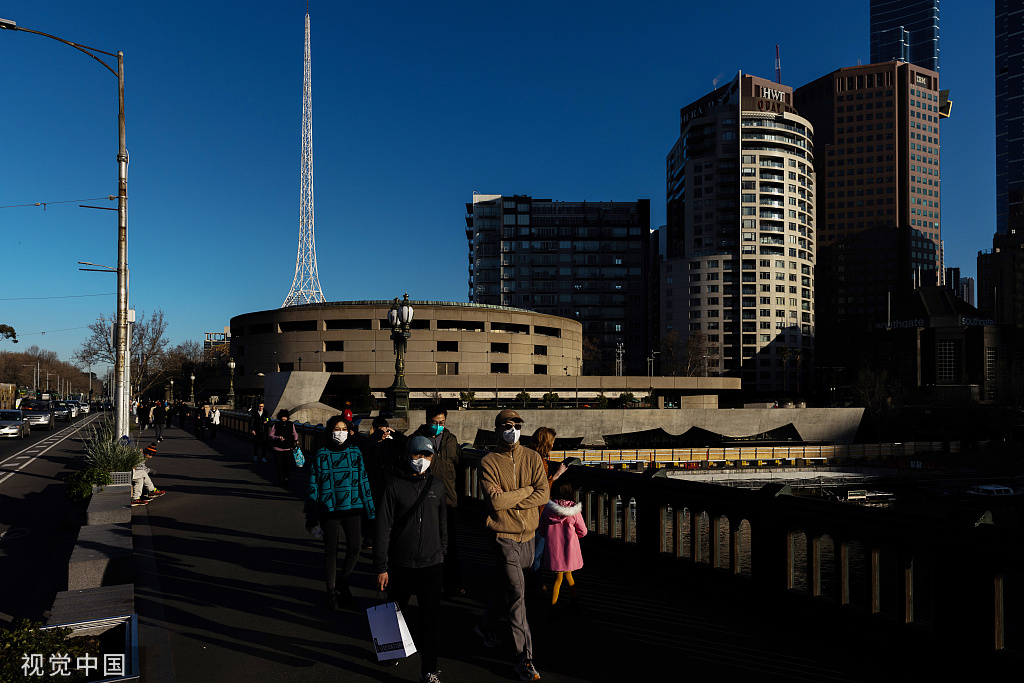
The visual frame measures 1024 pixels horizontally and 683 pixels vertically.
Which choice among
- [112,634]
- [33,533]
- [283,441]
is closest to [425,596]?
[112,634]

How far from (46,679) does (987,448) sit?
269 feet

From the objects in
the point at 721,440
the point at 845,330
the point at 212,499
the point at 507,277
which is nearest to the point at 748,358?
the point at 845,330

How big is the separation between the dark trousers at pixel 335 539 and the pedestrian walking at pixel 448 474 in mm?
913

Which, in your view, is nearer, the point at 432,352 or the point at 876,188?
the point at 432,352

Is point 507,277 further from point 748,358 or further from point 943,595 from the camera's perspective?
point 943,595

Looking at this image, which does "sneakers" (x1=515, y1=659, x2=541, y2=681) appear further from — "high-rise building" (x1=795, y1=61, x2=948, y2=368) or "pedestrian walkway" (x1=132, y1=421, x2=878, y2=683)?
"high-rise building" (x1=795, y1=61, x2=948, y2=368)

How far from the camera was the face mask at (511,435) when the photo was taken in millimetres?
5480

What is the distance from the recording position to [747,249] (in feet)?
432

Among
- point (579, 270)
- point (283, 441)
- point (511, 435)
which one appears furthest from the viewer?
point (579, 270)

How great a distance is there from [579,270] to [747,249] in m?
37.9

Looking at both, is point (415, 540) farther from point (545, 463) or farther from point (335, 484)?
point (335, 484)

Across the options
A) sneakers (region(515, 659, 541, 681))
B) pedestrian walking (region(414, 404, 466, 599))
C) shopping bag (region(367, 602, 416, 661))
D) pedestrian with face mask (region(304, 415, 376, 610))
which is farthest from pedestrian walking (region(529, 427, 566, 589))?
pedestrian with face mask (region(304, 415, 376, 610))

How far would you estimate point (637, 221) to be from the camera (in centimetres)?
15775

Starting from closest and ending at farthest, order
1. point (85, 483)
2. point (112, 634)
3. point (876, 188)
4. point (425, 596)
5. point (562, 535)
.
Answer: point (112, 634) → point (425, 596) → point (562, 535) → point (85, 483) → point (876, 188)
